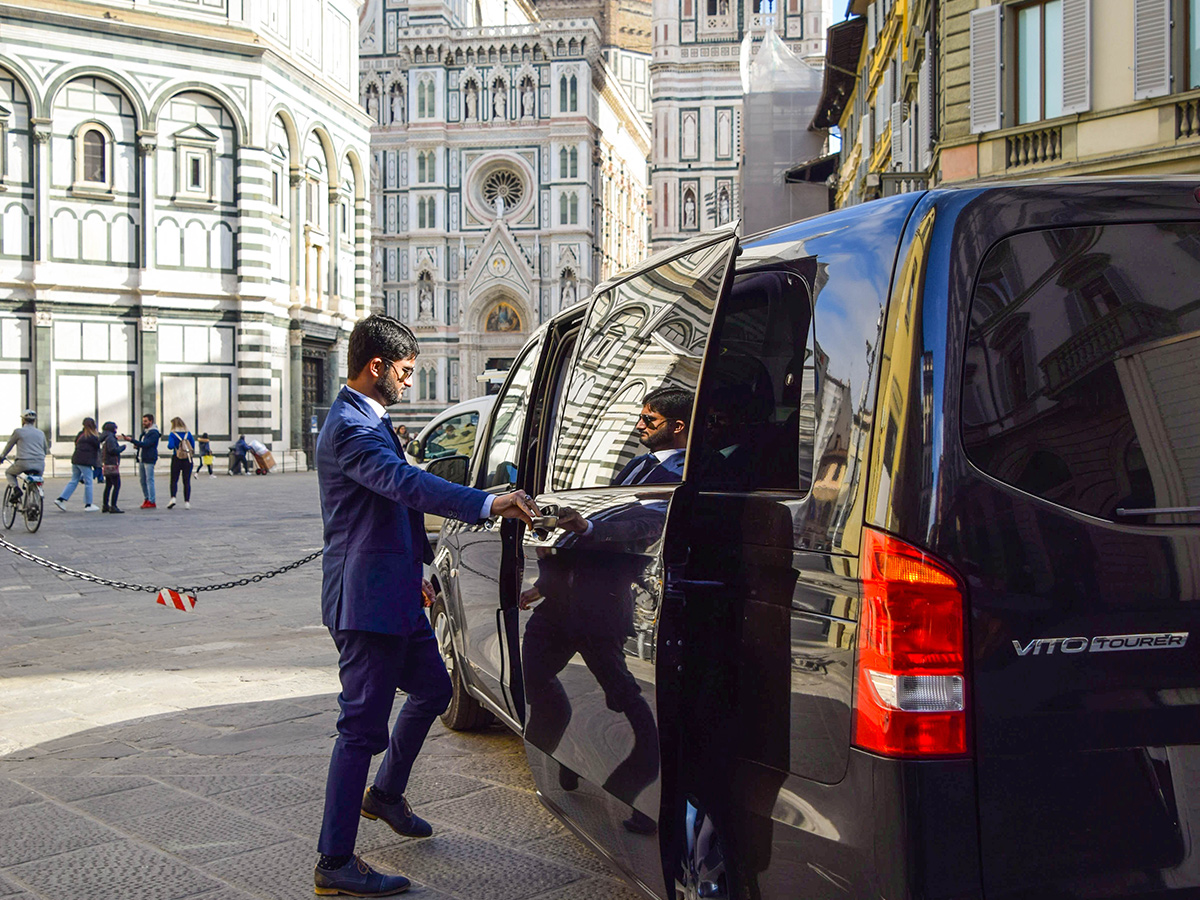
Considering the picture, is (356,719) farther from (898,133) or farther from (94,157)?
(94,157)

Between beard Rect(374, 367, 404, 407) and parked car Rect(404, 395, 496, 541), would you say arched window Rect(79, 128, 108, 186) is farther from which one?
beard Rect(374, 367, 404, 407)

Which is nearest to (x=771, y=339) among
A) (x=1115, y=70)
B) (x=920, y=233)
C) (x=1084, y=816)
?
(x=920, y=233)

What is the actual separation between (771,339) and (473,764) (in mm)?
2842

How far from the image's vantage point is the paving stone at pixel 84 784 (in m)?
4.59

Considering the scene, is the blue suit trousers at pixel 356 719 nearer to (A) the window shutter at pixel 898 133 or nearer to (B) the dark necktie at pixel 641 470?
(B) the dark necktie at pixel 641 470

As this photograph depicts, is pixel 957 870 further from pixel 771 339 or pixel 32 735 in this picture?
pixel 32 735

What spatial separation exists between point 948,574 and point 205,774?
3642mm

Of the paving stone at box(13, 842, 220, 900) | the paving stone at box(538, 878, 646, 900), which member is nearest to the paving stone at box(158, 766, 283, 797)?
the paving stone at box(13, 842, 220, 900)

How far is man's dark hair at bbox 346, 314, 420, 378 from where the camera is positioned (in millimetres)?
3602

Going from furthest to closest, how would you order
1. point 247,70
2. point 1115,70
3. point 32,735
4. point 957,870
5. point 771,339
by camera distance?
1. point 247,70
2. point 1115,70
3. point 32,735
4. point 771,339
5. point 957,870

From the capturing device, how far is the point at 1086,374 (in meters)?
2.17

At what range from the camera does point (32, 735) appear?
18.1 ft

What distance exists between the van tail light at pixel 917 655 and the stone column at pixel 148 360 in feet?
106

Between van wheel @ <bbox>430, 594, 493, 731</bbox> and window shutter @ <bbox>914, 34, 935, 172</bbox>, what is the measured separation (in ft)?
47.2
